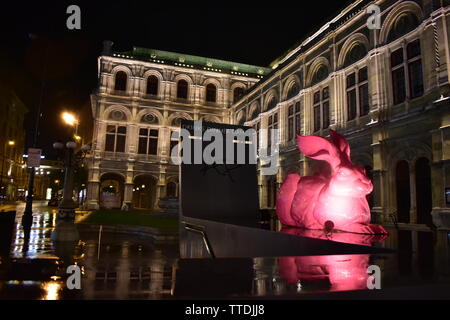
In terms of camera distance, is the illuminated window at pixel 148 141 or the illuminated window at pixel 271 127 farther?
the illuminated window at pixel 148 141

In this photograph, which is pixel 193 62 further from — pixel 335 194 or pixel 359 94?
pixel 335 194

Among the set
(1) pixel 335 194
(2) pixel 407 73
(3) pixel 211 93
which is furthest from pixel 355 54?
(3) pixel 211 93

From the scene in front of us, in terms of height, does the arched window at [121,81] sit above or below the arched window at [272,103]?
above

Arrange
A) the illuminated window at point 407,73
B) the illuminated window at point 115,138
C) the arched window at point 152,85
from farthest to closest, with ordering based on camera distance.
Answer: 1. the arched window at point 152,85
2. the illuminated window at point 115,138
3. the illuminated window at point 407,73

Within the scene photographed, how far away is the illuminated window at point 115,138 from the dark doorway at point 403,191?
26.6m

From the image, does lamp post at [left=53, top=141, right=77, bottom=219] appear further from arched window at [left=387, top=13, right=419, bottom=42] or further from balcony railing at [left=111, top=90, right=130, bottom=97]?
balcony railing at [left=111, top=90, right=130, bottom=97]

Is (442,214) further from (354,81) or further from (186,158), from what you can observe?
(186,158)

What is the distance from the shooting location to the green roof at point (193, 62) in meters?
36.8

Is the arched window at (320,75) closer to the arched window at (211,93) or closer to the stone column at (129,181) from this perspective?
the arched window at (211,93)

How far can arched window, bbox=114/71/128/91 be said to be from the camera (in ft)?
115

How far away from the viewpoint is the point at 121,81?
35312 millimetres

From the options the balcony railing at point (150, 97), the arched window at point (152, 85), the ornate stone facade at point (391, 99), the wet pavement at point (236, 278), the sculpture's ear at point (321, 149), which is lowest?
the wet pavement at point (236, 278)

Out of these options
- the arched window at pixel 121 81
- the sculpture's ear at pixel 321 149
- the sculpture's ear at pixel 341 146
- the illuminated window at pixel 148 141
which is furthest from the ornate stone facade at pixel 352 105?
the sculpture's ear at pixel 321 149
